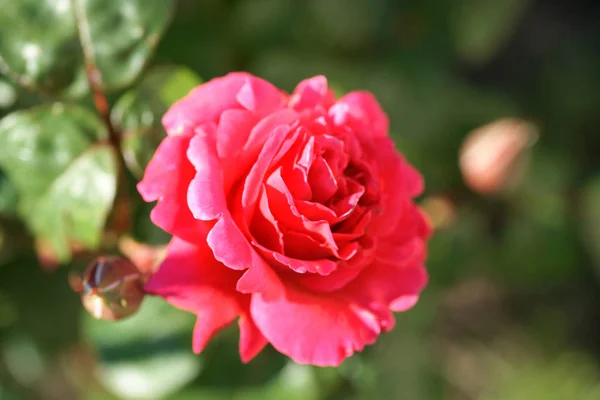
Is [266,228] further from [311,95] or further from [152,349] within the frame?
Result: [152,349]

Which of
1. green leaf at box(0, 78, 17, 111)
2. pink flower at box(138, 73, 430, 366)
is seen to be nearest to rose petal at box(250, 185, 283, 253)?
pink flower at box(138, 73, 430, 366)

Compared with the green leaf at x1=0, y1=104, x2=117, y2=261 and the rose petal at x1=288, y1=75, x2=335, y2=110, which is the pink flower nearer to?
the rose petal at x1=288, y1=75, x2=335, y2=110

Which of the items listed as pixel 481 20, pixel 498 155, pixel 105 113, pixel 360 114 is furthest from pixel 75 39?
pixel 481 20

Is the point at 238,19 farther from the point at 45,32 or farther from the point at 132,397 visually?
the point at 132,397

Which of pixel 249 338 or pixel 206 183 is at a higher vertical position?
pixel 206 183

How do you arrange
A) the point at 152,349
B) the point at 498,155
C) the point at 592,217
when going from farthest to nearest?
the point at 592,217 → the point at 498,155 → the point at 152,349

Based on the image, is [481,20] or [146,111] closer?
[146,111]

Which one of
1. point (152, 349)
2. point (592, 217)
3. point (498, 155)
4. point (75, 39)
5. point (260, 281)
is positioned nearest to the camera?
point (260, 281)
